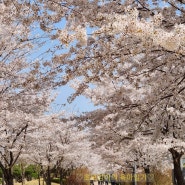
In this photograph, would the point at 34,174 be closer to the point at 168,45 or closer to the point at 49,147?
the point at 49,147

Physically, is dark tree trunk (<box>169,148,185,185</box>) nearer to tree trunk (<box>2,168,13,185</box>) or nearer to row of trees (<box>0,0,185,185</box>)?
row of trees (<box>0,0,185,185</box>)

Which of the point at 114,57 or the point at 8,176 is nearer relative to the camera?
the point at 114,57

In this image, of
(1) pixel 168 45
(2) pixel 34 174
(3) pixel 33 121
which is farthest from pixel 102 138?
(2) pixel 34 174

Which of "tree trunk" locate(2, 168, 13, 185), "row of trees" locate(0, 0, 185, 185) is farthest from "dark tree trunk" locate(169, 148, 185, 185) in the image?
"tree trunk" locate(2, 168, 13, 185)

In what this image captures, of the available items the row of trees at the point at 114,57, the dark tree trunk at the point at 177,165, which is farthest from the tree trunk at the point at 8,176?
the dark tree trunk at the point at 177,165

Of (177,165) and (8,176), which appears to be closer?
(177,165)

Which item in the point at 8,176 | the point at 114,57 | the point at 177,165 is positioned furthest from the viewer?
the point at 8,176

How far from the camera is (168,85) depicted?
627 centimetres

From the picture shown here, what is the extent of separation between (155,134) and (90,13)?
685 cm

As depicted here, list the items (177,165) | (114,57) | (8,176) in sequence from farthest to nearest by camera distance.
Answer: (8,176) < (177,165) < (114,57)

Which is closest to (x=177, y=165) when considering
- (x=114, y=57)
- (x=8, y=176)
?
(x=8, y=176)

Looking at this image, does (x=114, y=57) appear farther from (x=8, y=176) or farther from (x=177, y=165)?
(x=8, y=176)

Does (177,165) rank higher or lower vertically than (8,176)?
higher

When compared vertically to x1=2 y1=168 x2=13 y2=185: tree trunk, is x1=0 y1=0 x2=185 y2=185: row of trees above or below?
above
